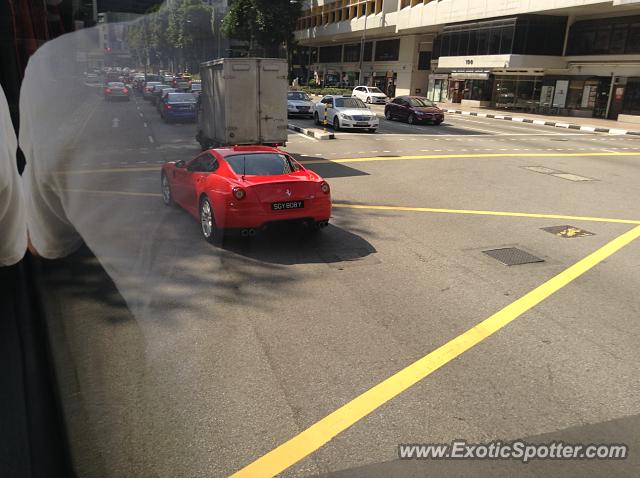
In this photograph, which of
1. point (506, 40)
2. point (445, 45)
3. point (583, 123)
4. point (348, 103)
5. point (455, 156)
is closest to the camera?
point (455, 156)

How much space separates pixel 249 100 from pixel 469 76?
37443mm

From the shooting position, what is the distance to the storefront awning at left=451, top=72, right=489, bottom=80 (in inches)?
1761

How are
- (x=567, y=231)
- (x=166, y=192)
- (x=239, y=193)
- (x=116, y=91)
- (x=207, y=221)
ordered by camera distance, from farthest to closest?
(x=166, y=192) → (x=567, y=231) → (x=207, y=221) → (x=239, y=193) → (x=116, y=91)

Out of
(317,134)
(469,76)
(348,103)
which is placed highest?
(469,76)

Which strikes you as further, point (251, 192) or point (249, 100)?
point (249, 100)

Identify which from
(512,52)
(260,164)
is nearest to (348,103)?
(260,164)

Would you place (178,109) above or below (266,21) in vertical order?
below

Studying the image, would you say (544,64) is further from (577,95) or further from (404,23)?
(404,23)

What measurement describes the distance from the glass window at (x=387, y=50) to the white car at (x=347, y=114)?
38730 millimetres

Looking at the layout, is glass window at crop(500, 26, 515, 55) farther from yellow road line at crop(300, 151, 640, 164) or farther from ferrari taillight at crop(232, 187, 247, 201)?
A: ferrari taillight at crop(232, 187, 247, 201)

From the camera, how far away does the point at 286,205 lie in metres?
7.34

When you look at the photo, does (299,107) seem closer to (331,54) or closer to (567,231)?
(567,231)

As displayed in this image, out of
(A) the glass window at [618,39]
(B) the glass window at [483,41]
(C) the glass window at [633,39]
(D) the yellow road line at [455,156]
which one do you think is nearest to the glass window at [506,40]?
(B) the glass window at [483,41]

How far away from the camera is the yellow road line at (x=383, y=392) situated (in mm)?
3273
